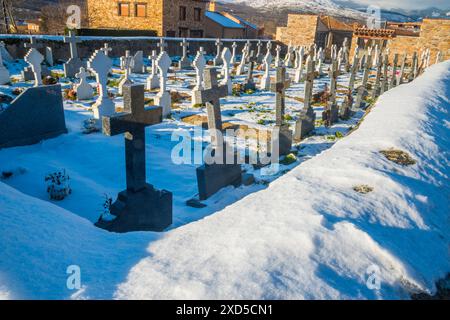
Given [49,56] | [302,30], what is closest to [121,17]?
[49,56]

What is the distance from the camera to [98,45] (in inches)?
787

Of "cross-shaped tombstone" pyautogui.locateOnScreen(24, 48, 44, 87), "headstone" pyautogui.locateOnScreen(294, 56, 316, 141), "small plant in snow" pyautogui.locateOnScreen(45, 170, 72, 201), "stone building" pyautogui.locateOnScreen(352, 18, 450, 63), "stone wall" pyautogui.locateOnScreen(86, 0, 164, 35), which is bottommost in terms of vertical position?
"small plant in snow" pyautogui.locateOnScreen(45, 170, 72, 201)

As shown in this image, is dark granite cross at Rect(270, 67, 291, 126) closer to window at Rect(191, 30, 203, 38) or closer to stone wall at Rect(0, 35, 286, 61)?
stone wall at Rect(0, 35, 286, 61)

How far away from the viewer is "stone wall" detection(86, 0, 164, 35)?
97.1 ft

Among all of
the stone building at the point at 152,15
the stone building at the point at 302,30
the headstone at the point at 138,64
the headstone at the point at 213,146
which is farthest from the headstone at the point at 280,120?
the stone building at the point at 302,30

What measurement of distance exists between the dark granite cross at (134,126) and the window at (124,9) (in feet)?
101

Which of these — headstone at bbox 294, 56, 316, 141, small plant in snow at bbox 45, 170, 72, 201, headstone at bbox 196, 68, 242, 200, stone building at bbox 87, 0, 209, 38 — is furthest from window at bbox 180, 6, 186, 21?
small plant in snow at bbox 45, 170, 72, 201

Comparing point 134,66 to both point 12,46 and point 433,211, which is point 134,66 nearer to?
point 12,46

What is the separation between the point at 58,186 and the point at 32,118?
9.46 ft

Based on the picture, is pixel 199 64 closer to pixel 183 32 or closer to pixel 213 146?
pixel 213 146

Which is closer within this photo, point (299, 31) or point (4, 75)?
point (4, 75)

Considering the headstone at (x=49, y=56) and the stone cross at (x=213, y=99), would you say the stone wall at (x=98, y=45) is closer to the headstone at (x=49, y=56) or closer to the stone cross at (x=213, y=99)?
the headstone at (x=49, y=56)

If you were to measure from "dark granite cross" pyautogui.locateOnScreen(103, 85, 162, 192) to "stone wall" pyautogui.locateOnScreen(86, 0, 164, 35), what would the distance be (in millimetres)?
28064
